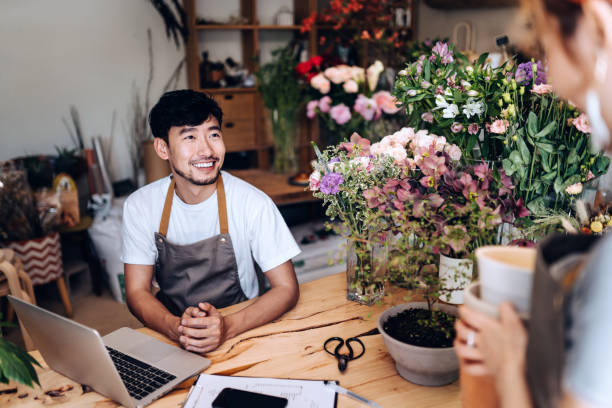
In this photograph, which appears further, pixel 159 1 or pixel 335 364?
pixel 159 1

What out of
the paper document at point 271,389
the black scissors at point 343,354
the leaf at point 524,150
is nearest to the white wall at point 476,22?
the leaf at point 524,150

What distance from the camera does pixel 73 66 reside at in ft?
12.2

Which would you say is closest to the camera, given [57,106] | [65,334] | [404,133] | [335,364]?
[65,334]

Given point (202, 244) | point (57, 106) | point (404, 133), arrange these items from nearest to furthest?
point (404, 133) → point (202, 244) → point (57, 106)

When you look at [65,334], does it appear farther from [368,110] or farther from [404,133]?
[368,110]

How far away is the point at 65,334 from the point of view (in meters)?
1.02

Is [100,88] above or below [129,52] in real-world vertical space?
below

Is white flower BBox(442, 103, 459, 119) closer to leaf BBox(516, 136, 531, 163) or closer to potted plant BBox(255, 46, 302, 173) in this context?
leaf BBox(516, 136, 531, 163)

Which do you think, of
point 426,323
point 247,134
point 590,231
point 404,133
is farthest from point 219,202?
Result: point 247,134

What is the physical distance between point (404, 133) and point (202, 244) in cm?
78

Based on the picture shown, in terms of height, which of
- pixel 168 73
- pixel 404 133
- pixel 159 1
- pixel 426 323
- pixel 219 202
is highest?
pixel 159 1

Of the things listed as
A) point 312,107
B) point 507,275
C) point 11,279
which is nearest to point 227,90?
point 312,107

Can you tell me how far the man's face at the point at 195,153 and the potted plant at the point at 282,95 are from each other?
5.19 ft

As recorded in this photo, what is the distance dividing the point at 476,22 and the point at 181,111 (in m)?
3.35
